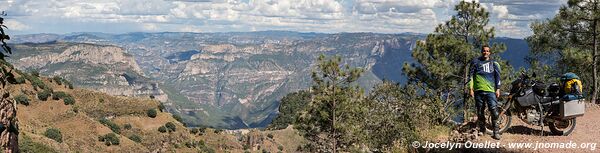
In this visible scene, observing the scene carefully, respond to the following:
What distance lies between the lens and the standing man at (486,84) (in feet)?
38.8

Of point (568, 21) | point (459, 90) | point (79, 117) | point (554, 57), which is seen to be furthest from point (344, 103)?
point (79, 117)

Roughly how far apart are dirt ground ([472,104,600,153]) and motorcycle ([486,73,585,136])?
305mm

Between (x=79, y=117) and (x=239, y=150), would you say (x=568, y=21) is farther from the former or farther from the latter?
(x=239, y=150)

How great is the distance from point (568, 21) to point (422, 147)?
18498 millimetres

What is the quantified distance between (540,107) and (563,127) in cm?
97

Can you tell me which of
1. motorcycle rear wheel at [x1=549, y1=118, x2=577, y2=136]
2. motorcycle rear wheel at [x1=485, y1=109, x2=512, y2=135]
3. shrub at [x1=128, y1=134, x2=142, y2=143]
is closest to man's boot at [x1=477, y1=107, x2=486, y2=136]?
motorcycle rear wheel at [x1=485, y1=109, x2=512, y2=135]

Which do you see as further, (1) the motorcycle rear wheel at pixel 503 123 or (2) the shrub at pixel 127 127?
(2) the shrub at pixel 127 127

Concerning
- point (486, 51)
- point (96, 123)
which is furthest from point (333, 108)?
point (96, 123)

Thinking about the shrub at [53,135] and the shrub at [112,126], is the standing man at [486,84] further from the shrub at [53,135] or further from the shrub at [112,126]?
the shrub at [112,126]

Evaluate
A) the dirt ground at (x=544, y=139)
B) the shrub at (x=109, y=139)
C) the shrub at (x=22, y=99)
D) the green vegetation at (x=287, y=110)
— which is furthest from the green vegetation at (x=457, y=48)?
the green vegetation at (x=287, y=110)

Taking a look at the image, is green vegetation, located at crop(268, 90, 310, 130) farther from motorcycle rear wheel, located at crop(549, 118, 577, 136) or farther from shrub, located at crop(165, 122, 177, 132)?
motorcycle rear wheel, located at crop(549, 118, 577, 136)

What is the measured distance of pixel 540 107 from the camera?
12.6 meters

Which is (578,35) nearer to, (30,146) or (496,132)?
(496,132)

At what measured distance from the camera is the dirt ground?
35.5 feet
